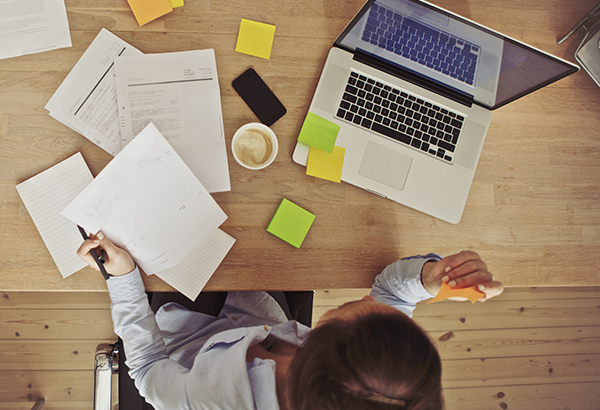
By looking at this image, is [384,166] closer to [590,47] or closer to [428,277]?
[428,277]

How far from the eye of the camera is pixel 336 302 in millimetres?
1606

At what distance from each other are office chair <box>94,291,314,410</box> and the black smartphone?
50 cm

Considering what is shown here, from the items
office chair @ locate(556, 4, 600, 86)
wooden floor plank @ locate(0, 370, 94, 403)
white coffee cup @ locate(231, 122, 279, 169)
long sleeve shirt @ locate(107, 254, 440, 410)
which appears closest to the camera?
long sleeve shirt @ locate(107, 254, 440, 410)

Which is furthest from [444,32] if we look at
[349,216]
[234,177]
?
[234,177]

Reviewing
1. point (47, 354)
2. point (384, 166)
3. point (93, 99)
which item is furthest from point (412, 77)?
point (47, 354)

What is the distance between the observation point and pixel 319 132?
0.89 metres

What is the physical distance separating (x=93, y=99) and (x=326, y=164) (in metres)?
0.56

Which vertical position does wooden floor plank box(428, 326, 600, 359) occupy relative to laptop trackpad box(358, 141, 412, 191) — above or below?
below

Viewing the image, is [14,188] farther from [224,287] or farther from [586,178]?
[586,178]

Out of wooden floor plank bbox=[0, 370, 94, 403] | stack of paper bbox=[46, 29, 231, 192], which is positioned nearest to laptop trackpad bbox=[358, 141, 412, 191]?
stack of paper bbox=[46, 29, 231, 192]

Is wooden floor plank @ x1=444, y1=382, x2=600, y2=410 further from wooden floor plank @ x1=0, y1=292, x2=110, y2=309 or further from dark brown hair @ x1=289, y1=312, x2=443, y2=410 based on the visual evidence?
wooden floor plank @ x1=0, y1=292, x2=110, y2=309

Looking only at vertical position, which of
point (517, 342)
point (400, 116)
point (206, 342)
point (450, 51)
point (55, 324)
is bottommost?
point (517, 342)

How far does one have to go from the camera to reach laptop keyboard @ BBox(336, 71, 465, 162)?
2.97 ft

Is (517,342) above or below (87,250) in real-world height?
below
